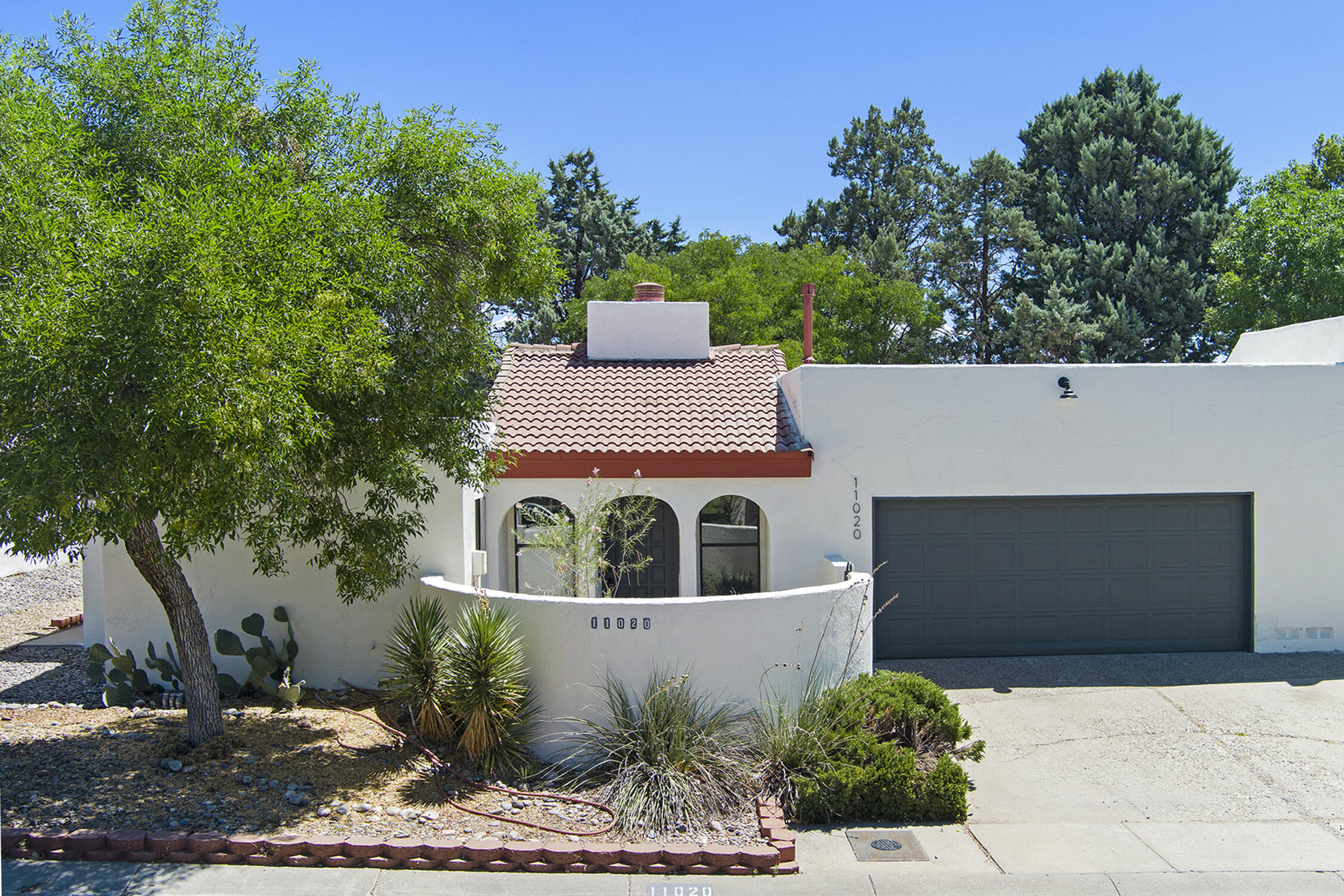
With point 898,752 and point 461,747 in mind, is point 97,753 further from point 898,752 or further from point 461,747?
point 898,752

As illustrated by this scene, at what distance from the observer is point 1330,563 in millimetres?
13469

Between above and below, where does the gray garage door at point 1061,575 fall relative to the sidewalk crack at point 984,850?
above

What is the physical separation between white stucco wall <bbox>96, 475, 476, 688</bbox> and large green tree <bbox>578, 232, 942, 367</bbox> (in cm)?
1931

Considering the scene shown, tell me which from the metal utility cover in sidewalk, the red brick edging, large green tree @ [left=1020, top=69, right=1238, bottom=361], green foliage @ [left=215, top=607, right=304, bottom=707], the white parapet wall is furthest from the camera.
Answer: large green tree @ [left=1020, top=69, right=1238, bottom=361]

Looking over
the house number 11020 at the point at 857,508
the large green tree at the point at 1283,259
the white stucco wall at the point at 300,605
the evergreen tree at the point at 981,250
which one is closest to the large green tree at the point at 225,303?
the white stucco wall at the point at 300,605

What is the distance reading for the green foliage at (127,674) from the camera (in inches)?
419

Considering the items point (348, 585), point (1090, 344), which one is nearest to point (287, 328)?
point (348, 585)

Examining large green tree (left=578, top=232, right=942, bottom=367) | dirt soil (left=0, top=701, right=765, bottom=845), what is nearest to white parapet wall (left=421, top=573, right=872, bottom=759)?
dirt soil (left=0, top=701, right=765, bottom=845)

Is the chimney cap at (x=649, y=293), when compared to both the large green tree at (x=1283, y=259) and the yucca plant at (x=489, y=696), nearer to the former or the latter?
the yucca plant at (x=489, y=696)

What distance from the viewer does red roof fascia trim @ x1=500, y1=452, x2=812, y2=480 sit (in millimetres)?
12680

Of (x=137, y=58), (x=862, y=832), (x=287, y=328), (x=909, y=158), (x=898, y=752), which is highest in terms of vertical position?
(x=909, y=158)

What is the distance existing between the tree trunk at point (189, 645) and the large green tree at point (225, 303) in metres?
0.02

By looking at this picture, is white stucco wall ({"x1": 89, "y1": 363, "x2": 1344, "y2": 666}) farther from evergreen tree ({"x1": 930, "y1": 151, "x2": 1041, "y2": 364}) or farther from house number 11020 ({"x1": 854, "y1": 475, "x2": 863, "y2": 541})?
evergreen tree ({"x1": 930, "y1": 151, "x2": 1041, "y2": 364})

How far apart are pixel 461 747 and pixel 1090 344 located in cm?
3338
